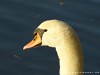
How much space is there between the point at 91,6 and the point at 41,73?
252cm

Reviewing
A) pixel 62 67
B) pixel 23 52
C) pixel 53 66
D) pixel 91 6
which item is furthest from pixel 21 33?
pixel 62 67

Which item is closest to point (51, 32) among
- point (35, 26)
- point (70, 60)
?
point (70, 60)

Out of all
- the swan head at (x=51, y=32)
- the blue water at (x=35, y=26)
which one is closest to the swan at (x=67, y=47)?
the swan head at (x=51, y=32)

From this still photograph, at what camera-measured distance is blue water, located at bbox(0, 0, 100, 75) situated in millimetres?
8344

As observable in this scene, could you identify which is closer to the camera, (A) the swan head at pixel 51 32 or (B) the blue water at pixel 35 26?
(A) the swan head at pixel 51 32

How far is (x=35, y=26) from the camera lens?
908 cm

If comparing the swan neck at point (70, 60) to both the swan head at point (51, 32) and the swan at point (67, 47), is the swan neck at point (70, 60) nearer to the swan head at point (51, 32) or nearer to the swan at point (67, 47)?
the swan at point (67, 47)

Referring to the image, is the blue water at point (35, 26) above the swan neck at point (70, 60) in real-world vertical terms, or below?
above

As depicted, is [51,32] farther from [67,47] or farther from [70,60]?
[70,60]

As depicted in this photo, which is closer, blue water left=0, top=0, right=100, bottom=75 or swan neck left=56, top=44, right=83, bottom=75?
swan neck left=56, top=44, right=83, bottom=75

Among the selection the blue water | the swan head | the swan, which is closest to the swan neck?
the swan

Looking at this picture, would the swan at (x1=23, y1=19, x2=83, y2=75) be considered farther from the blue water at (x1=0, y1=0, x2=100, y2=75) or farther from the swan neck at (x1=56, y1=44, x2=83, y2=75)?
the blue water at (x1=0, y1=0, x2=100, y2=75)

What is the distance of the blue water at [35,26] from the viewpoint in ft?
27.4

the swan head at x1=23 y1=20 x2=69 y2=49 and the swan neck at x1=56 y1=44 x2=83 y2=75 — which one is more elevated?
the swan head at x1=23 y1=20 x2=69 y2=49
